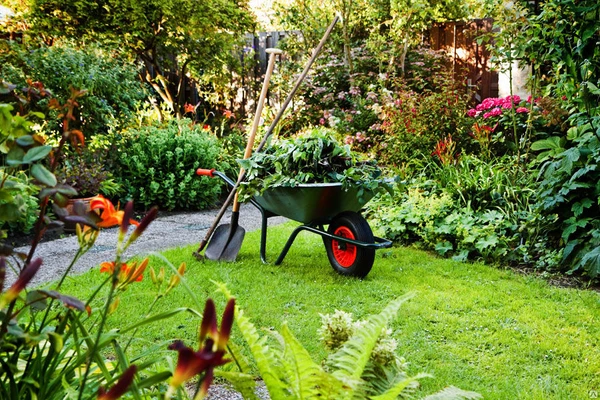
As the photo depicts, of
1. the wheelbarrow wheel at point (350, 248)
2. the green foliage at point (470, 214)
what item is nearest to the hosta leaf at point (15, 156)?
the wheelbarrow wheel at point (350, 248)

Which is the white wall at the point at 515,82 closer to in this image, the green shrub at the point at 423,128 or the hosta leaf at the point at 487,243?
the green shrub at the point at 423,128

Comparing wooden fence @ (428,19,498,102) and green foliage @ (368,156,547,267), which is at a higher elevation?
wooden fence @ (428,19,498,102)

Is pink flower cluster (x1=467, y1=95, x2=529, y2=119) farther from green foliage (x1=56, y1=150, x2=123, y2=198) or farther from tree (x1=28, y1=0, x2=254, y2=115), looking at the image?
tree (x1=28, y1=0, x2=254, y2=115)

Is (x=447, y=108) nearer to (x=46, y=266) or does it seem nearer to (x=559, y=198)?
(x=559, y=198)

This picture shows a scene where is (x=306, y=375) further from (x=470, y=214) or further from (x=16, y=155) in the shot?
(x=470, y=214)

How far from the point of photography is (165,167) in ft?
20.5

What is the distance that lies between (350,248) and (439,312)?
2.71ft

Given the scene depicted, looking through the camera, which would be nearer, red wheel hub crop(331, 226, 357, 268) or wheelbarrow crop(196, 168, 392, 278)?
wheelbarrow crop(196, 168, 392, 278)

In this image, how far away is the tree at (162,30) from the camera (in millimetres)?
7773

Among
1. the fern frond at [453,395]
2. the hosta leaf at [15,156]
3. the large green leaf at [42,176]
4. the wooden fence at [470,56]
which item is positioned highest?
the wooden fence at [470,56]

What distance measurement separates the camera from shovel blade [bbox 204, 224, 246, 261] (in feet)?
13.0

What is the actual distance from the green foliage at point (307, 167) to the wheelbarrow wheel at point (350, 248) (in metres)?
0.22

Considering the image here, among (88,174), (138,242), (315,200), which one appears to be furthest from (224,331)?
(88,174)

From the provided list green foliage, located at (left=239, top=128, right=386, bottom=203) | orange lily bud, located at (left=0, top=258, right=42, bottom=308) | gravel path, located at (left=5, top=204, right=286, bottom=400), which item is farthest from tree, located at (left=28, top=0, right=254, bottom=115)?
orange lily bud, located at (left=0, top=258, right=42, bottom=308)
